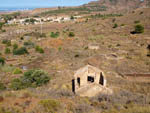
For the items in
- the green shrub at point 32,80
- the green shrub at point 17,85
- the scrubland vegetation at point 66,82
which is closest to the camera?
the scrubland vegetation at point 66,82

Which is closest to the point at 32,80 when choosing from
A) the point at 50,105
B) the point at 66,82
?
the point at 66,82

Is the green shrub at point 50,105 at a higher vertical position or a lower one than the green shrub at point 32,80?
higher

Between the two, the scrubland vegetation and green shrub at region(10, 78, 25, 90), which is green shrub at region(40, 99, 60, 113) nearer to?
the scrubland vegetation

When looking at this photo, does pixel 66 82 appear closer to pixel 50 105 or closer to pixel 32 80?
pixel 32 80

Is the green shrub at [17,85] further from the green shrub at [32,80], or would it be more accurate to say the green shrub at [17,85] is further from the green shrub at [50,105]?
the green shrub at [50,105]

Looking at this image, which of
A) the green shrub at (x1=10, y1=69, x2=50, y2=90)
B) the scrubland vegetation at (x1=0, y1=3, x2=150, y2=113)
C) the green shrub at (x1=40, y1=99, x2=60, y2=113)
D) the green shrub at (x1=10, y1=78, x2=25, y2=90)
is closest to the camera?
the green shrub at (x1=40, y1=99, x2=60, y2=113)

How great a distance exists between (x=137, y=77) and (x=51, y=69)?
10.9m

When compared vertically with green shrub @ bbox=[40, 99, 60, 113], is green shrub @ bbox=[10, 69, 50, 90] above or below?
below

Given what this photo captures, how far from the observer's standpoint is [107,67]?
65.2 ft

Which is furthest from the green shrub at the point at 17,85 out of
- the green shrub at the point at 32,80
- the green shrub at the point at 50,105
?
the green shrub at the point at 50,105

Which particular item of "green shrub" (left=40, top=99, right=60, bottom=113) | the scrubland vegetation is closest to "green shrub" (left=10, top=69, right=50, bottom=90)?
the scrubland vegetation

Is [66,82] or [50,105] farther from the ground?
[50,105]

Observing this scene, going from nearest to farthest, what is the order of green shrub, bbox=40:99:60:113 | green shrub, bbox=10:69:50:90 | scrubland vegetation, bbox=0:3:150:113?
green shrub, bbox=40:99:60:113
scrubland vegetation, bbox=0:3:150:113
green shrub, bbox=10:69:50:90

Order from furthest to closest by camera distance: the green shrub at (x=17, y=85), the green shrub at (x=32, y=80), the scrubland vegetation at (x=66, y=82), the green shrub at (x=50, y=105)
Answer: the green shrub at (x=32, y=80)
the green shrub at (x=17, y=85)
the scrubland vegetation at (x=66, y=82)
the green shrub at (x=50, y=105)
